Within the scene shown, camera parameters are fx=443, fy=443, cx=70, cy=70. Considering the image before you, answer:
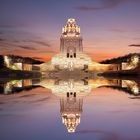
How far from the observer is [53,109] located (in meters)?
12.5

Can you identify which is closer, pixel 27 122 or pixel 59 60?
pixel 27 122

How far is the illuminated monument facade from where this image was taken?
112m

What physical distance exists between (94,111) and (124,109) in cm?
103

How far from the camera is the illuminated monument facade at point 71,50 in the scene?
368 feet

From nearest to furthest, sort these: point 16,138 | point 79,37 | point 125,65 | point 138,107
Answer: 1. point 16,138
2. point 138,107
3. point 125,65
4. point 79,37

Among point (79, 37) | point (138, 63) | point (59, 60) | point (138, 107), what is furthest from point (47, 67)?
point (138, 107)

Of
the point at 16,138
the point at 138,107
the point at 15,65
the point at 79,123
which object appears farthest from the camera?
the point at 15,65

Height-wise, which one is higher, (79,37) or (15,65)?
Result: (79,37)

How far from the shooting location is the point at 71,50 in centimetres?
11825

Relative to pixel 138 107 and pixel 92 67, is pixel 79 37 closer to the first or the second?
pixel 92 67

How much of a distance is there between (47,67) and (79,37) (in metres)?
14.5

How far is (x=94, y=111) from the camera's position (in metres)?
12.0

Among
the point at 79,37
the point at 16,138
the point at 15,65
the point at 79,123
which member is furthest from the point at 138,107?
the point at 79,37

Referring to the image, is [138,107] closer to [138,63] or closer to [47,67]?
[138,63]
